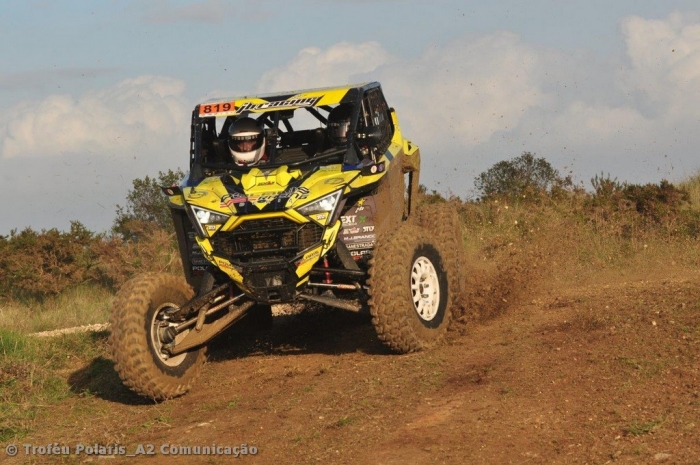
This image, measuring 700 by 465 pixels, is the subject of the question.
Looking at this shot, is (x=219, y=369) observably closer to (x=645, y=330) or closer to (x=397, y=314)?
(x=397, y=314)

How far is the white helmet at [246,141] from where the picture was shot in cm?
930

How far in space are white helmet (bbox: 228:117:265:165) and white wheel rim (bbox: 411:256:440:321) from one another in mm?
1860

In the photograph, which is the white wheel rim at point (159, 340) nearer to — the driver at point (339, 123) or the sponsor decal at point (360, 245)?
the sponsor decal at point (360, 245)

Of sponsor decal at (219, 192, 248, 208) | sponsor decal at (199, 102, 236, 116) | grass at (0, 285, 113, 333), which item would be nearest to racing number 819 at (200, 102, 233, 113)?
sponsor decal at (199, 102, 236, 116)

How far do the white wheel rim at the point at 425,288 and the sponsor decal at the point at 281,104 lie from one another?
1.95 m

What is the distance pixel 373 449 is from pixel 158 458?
1466 mm

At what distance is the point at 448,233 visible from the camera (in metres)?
10.4

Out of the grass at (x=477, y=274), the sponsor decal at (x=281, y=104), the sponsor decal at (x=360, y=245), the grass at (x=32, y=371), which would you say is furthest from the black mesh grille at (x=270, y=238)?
the grass at (x=32, y=371)

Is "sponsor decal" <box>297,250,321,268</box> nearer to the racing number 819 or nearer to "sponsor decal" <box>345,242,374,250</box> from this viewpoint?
"sponsor decal" <box>345,242,374,250</box>

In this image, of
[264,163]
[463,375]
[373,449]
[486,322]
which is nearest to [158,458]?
[373,449]

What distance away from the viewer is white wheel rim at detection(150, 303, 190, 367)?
27.1 ft

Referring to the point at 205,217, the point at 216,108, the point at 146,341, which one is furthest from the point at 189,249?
the point at 146,341

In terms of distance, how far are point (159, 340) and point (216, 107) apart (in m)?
2.59

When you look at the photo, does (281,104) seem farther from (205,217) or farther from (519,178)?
(519,178)
